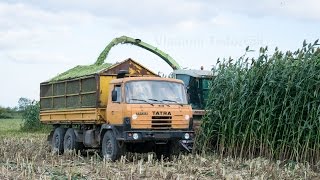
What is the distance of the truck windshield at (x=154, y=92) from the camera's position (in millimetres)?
13641

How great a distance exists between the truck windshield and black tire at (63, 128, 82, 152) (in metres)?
3.08

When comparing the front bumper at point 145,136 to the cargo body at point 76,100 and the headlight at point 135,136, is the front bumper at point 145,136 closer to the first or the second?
the headlight at point 135,136

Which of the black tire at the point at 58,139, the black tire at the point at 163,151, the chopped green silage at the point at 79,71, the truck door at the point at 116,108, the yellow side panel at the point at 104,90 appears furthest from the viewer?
the black tire at the point at 58,139

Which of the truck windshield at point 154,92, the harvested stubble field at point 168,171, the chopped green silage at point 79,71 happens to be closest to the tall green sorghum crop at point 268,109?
the harvested stubble field at point 168,171

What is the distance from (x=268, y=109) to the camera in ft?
44.6

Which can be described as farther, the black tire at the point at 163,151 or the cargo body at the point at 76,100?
the cargo body at the point at 76,100

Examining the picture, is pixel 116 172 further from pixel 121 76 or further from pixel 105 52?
pixel 105 52

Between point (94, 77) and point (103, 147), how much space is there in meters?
1.95

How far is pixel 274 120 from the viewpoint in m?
13.6

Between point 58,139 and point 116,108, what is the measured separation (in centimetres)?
402

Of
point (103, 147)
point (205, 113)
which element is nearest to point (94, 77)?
point (103, 147)

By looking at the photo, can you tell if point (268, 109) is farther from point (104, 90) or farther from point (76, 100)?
point (76, 100)

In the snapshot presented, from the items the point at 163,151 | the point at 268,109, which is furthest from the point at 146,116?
the point at 268,109

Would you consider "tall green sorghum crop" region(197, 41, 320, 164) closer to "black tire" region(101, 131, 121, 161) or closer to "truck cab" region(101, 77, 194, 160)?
"truck cab" region(101, 77, 194, 160)
